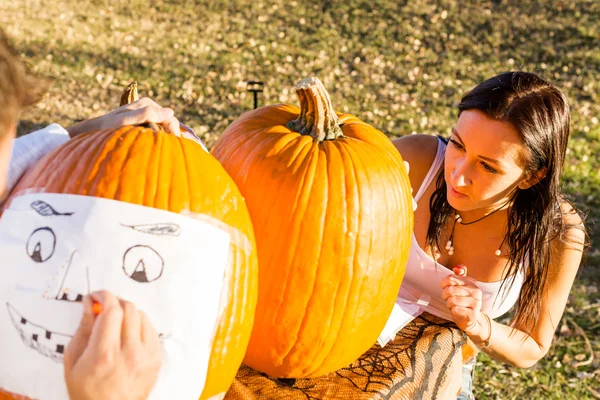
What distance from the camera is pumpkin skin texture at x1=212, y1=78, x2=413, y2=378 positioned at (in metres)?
1.69

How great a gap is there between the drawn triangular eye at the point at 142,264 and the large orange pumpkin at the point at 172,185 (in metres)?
0.12

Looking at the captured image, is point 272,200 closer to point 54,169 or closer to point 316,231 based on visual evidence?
point 316,231

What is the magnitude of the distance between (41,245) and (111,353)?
0.90ft

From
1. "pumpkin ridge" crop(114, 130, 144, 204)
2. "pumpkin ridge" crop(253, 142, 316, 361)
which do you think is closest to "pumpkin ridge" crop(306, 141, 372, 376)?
"pumpkin ridge" crop(253, 142, 316, 361)

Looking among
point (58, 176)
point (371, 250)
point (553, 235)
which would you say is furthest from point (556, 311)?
point (58, 176)

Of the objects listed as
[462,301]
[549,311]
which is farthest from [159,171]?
[549,311]

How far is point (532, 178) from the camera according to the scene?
2518 millimetres

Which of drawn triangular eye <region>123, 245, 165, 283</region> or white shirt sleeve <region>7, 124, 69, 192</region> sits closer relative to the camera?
drawn triangular eye <region>123, 245, 165, 283</region>

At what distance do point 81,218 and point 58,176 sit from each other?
0.16 m

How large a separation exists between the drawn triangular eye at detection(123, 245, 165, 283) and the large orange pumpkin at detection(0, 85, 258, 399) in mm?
123

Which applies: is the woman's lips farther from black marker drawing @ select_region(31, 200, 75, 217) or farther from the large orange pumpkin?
black marker drawing @ select_region(31, 200, 75, 217)

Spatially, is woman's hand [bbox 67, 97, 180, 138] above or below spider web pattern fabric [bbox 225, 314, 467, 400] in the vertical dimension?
above

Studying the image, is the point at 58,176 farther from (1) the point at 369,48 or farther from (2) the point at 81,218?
(1) the point at 369,48

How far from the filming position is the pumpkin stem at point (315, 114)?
67.8 inches
